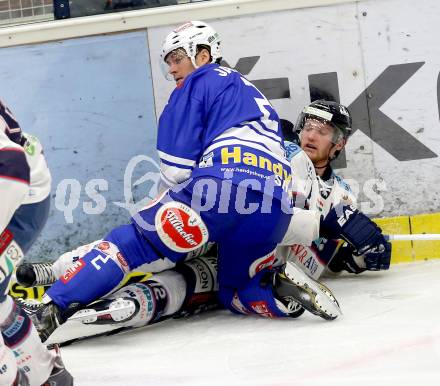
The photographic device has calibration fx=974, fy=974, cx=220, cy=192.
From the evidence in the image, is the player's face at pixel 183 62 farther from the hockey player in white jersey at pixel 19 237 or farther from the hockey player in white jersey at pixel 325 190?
the hockey player in white jersey at pixel 19 237

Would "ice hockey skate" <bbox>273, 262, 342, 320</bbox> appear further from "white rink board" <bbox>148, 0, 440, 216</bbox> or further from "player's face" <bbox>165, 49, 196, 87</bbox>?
"white rink board" <bbox>148, 0, 440, 216</bbox>

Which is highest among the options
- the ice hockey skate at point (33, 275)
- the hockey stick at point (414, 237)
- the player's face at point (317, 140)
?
the player's face at point (317, 140)

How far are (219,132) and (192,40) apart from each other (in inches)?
20.1

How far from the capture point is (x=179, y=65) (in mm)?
3975

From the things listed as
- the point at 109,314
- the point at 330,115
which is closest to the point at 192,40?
the point at 330,115

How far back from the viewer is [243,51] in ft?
14.5

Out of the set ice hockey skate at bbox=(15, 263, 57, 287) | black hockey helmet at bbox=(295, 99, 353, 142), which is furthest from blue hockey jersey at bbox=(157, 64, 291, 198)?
ice hockey skate at bbox=(15, 263, 57, 287)

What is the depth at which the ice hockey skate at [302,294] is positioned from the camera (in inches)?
134

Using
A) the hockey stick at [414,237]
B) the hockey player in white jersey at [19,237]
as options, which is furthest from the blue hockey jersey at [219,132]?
the hockey player in white jersey at [19,237]

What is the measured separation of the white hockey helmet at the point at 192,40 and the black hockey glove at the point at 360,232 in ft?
2.75

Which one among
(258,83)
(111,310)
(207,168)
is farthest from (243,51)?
(111,310)

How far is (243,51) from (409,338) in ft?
6.05

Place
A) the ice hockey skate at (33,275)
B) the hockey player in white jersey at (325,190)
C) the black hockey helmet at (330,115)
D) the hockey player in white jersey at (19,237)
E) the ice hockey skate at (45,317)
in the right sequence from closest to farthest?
the hockey player in white jersey at (19,237) < the ice hockey skate at (45,317) < the ice hockey skate at (33,275) < the hockey player in white jersey at (325,190) < the black hockey helmet at (330,115)

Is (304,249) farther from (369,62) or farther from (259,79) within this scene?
(369,62)
